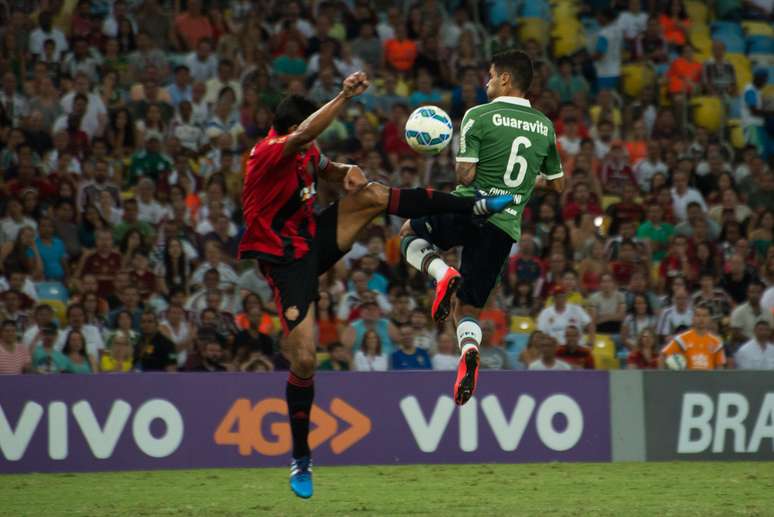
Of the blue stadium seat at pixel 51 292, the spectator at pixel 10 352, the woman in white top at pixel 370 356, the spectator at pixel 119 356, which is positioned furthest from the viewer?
the blue stadium seat at pixel 51 292

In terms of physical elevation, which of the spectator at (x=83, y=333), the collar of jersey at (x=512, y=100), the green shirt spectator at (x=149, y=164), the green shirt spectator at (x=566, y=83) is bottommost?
the spectator at (x=83, y=333)

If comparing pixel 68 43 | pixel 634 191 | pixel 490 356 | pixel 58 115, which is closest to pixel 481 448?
pixel 490 356

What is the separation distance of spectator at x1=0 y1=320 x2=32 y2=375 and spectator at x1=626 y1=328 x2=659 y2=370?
641cm

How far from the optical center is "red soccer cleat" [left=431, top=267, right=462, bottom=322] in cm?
1014

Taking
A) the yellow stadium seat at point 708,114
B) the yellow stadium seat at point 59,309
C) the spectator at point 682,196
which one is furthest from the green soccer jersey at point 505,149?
the yellow stadium seat at point 708,114

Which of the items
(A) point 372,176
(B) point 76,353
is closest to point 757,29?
(A) point 372,176

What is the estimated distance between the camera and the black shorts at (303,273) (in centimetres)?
1020

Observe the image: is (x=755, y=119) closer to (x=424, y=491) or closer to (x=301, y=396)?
(x=424, y=491)

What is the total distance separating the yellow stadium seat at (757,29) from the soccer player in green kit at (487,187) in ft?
42.1

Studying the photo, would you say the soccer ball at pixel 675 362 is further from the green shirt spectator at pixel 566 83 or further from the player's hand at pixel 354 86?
the player's hand at pixel 354 86

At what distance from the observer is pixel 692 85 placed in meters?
21.1

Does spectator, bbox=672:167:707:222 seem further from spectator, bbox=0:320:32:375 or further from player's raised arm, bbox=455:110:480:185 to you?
player's raised arm, bbox=455:110:480:185

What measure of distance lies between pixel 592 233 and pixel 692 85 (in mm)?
4377

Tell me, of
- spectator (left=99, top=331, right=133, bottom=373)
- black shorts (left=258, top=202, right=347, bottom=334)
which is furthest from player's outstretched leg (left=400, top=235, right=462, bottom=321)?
spectator (left=99, top=331, right=133, bottom=373)
